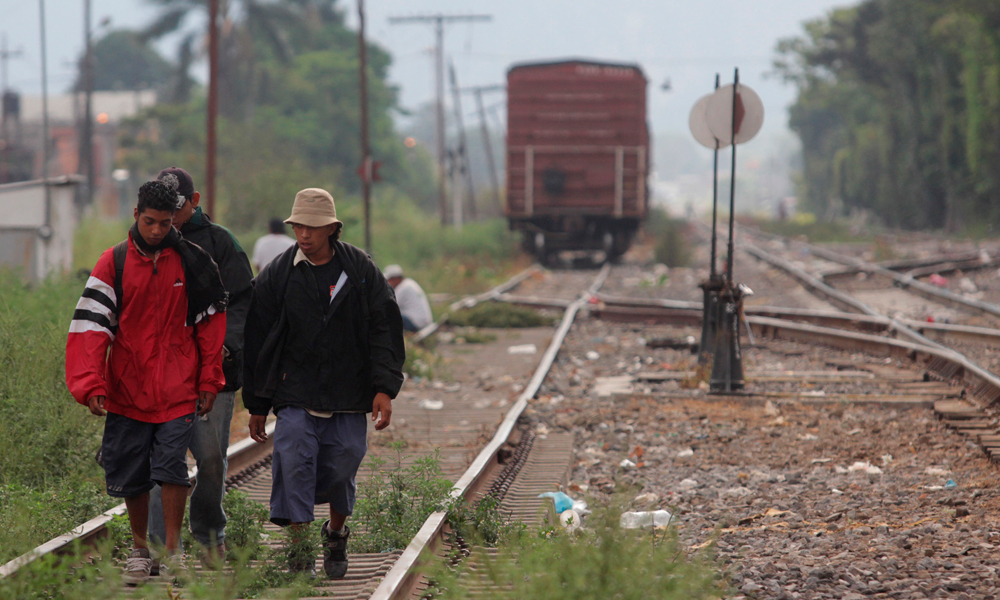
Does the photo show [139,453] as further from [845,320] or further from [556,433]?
[845,320]

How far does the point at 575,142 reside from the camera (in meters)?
24.3

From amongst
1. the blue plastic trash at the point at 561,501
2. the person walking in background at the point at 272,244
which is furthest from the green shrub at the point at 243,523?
the person walking in background at the point at 272,244

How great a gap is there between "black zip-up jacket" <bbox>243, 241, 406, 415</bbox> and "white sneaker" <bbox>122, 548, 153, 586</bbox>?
705mm

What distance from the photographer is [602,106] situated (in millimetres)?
24000

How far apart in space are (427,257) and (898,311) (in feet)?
50.6

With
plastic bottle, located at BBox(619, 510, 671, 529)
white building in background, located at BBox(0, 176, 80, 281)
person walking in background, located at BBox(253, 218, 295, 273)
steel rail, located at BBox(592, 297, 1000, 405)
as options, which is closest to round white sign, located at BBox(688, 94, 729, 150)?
steel rail, located at BBox(592, 297, 1000, 405)

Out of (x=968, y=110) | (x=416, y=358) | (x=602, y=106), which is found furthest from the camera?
(x=968, y=110)

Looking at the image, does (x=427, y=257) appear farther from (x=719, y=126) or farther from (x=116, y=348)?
(x=116, y=348)

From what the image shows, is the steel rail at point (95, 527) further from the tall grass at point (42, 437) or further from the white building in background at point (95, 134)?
the white building in background at point (95, 134)

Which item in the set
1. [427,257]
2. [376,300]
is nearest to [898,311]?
[376,300]

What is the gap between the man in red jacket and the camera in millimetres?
4035

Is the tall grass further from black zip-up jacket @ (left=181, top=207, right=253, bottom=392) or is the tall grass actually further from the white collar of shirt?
the white collar of shirt

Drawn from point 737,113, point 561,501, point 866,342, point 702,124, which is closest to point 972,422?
point 561,501

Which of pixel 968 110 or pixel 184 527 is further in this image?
pixel 968 110
